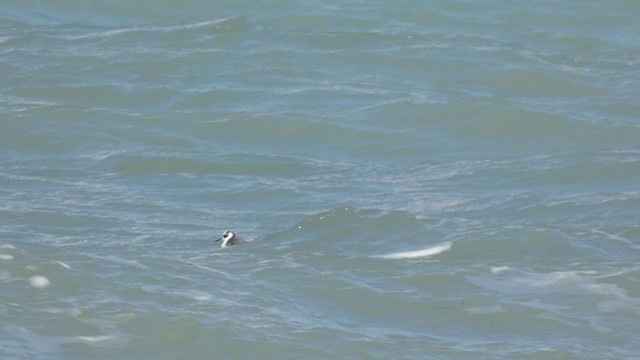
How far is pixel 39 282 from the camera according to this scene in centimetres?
1030

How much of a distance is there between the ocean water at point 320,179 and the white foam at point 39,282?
0.07ft

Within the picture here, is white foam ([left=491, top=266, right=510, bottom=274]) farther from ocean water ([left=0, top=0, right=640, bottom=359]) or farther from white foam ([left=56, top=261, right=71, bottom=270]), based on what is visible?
white foam ([left=56, top=261, right=71, bottom=270])

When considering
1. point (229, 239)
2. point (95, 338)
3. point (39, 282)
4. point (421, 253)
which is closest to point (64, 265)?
point (39, 282)

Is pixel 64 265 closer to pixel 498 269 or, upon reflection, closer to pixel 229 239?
pixel 229 239

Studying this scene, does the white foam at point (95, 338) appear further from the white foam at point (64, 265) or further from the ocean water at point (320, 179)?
the white foam at point (64, 265)

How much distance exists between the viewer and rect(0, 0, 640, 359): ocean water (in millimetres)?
9680

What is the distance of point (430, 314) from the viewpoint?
10.0 meters

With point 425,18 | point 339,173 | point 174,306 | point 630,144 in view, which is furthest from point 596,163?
point 425,18

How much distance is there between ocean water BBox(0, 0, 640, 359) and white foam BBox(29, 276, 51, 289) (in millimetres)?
22

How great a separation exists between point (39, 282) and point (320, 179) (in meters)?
4.76

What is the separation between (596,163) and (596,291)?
4.21m

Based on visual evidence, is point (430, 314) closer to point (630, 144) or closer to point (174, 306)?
point (174, 306)

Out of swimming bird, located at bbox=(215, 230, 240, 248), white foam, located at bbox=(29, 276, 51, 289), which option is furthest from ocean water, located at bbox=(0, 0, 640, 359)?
swimming bird, located at bbox=(215, 230, 240, 248)

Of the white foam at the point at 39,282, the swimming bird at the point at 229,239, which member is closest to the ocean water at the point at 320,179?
the white foam at the point at 39,282
